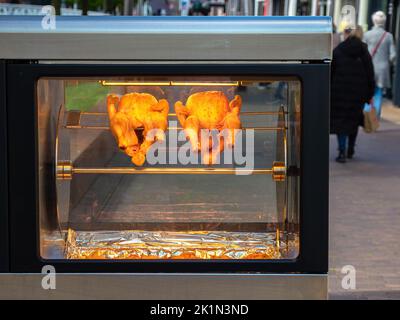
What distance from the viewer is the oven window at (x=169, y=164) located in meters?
2.84

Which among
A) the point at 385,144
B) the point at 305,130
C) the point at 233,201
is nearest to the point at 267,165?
the point at 233,201

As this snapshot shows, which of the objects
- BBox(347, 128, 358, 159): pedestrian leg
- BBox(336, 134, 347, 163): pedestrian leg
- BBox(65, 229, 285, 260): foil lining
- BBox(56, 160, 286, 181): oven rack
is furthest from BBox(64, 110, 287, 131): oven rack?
BBox(347, 128, 358, 159): pedestrian leg

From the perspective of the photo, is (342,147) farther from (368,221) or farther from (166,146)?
(166,146)

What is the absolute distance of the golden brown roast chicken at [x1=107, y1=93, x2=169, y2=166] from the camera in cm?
296

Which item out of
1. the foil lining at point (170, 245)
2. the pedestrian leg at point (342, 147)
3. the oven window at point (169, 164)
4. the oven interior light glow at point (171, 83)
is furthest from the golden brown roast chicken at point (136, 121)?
the pedestrian leg at point (342, 147)

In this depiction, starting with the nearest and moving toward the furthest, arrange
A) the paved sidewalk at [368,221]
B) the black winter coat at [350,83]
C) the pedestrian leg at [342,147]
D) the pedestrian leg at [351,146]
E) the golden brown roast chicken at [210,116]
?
1. the golden brown roast chicken at [210,116]
2. the paved sidewalk at [368,221]
3. the black winter coat at [350,83]
4. the pedestrian leg at [342,147]
5. the pedestrian leg at [351,146]

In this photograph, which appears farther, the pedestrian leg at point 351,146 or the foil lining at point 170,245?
the pedestrian leg at point 351,146

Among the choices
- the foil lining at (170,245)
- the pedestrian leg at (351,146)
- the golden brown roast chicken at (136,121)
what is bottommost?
the pedestrian leg at (351,146)

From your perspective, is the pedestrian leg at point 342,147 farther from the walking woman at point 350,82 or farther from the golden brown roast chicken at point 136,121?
the golden brown roast chicken at point 136,121

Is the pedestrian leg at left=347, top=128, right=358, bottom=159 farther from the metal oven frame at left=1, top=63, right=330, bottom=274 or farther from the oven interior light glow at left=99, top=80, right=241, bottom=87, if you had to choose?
the metal oven frame at left=1, top=63, right=330, bottom=274

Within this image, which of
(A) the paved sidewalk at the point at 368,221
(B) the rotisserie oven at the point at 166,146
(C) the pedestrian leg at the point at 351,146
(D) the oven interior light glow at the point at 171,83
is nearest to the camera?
(B) the rotisserie oven at the point at 166,146

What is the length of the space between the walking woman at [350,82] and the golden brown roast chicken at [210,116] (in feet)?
29.5

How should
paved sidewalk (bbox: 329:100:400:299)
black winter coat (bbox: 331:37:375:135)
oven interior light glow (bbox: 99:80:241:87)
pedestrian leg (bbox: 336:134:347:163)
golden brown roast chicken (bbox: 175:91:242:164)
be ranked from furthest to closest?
pedestrian leg (bbox: 336:134:347:163)
black winter coat (bbox: 331:37:375:135)
paved sidewalk (bbox: 329:100:400:299)
golden brown roast chicken (bbox: 175:91:242:164)
oven interior light glow (bbox: 99:80:241:87)

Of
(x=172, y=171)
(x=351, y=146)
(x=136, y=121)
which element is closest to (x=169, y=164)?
(x=172, y=171)
